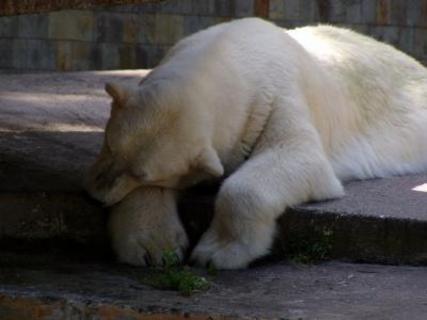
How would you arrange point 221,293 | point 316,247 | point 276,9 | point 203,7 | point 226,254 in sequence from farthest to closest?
point 203,7 → point 276,9 → point 316,247 → point 226,254 → point 221,293

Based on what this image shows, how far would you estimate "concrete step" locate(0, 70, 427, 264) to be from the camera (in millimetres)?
5579

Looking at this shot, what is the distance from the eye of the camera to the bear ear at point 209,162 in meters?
5.55

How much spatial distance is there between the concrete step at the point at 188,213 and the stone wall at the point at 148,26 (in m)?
6.24

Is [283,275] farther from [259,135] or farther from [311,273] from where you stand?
[259,135]

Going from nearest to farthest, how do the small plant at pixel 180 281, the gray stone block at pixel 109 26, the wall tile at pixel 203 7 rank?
1. the small plant at pixel 180 281
2. the wall tile at pixel 203 7
3. the gray stone block at pixel 109 26

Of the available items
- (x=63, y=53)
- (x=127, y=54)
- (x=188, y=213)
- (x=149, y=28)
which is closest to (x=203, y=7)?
(x=149, y=28)

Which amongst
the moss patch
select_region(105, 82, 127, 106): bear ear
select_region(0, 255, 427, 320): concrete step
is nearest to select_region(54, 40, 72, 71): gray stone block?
select_region(0, 255, 427, 320): concrete step

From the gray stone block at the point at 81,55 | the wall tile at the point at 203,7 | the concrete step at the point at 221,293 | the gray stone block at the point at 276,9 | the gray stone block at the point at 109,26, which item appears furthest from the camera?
the gray stone block at the point at 81,55

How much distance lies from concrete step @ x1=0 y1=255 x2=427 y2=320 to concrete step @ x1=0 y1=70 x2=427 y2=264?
0.10 m

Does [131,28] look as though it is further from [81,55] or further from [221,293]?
[221,293]

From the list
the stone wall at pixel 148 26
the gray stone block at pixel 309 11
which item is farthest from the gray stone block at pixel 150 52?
the gray stone block at pixel 309 11

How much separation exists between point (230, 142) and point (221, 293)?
35.8 inches

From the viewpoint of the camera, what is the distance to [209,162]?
5.55m

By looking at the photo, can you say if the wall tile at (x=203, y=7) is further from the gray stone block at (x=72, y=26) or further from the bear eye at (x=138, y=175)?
the bear eye at (x=138, y=175)
